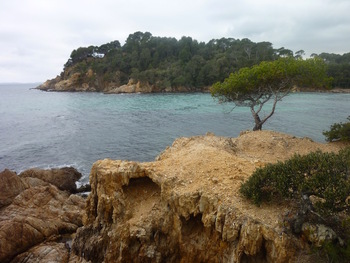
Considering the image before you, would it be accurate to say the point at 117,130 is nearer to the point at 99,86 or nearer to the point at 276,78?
the point at 276,78

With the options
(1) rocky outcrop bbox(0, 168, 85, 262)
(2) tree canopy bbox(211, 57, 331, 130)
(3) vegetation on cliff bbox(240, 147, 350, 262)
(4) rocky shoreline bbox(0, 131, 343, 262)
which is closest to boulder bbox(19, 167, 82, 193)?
(1) rocky outcrop bbox(0, 168, 85, 262)

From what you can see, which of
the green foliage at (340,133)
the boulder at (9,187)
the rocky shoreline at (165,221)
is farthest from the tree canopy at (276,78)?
the boulder at (9,187)

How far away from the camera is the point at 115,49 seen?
130 meters

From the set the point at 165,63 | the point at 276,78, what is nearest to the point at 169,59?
the point at 165,63

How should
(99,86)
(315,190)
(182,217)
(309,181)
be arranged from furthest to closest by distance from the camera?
(99,86) < (182,217) < (309,181) < (315,190)

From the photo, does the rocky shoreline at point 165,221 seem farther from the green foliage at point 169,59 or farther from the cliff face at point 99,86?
the cliff face at point 99,86

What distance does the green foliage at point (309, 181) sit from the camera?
29.3 ft

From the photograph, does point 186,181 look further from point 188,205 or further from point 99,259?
point 99,259

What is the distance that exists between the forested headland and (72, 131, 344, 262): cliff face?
84367 millimetres

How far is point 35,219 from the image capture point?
16.3 metres

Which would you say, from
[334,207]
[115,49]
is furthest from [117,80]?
[334,207]

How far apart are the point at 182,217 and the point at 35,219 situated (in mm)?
9770

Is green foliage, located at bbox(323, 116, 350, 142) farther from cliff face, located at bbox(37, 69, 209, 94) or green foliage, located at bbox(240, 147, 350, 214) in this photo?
cliff face, located at bbox(37, 69, 209, 94)

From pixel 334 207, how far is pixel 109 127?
1539 inches
